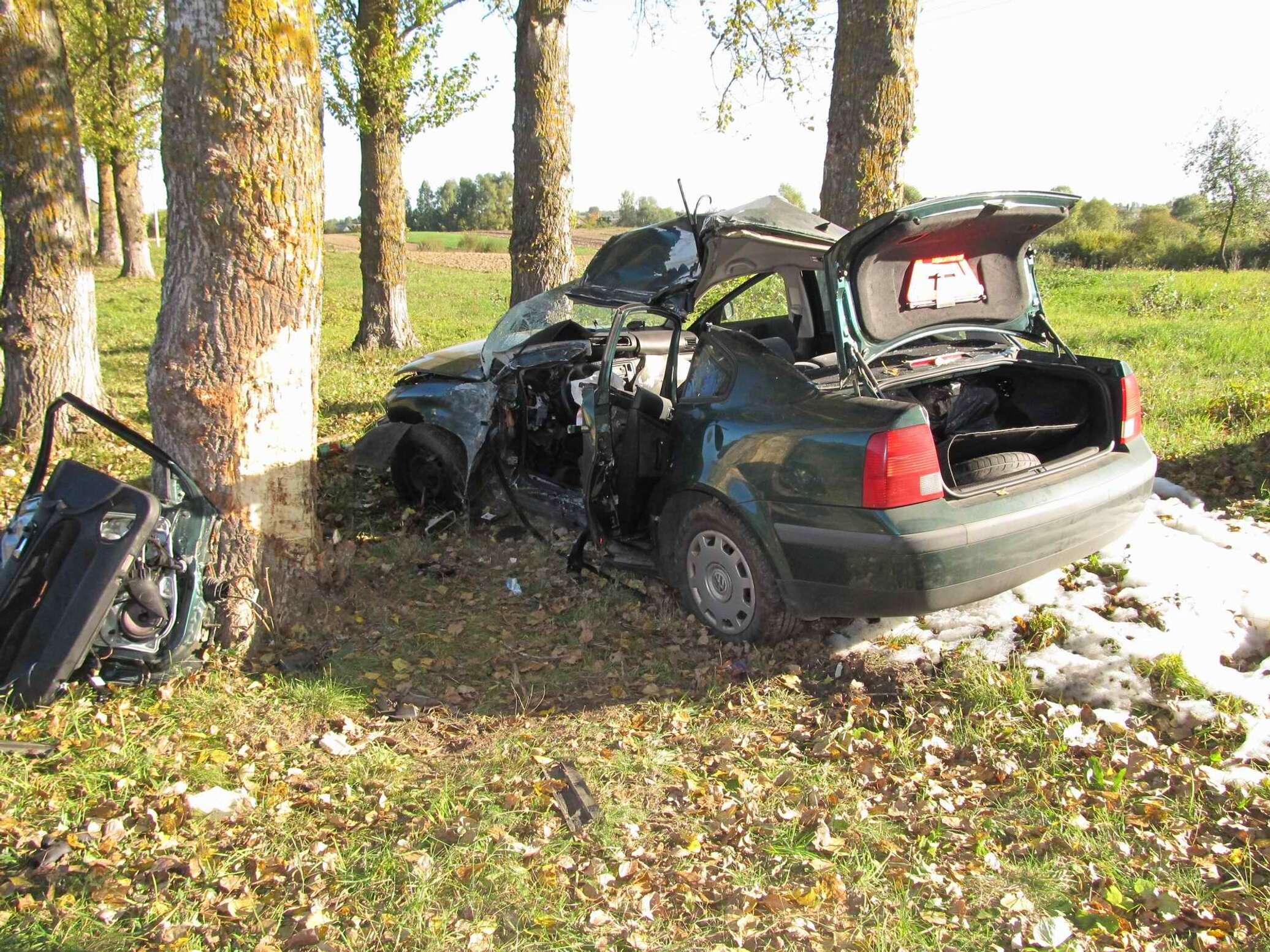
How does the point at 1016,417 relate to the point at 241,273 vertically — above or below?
below

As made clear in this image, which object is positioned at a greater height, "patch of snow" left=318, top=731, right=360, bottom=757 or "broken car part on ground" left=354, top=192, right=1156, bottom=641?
"broken car part on ground" left=354, top=192, right=1156, bottom=641

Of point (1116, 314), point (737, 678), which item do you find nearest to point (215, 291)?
point (737, 678)

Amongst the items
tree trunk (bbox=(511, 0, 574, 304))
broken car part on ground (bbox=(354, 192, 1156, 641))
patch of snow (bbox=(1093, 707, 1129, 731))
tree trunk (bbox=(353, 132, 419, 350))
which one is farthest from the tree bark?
patch of snow (bbox=(1093, 707, 1129, 731))

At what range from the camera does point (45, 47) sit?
23.2ft

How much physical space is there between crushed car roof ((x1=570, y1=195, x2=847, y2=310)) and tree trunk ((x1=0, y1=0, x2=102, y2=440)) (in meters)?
4.38

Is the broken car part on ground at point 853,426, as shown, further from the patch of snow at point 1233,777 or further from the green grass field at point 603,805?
the patch of snow at point 1233,777

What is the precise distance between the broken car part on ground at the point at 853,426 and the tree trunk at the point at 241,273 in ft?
5.35

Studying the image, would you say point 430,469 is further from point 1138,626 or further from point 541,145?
point 541,145

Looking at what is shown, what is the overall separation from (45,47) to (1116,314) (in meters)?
15.9

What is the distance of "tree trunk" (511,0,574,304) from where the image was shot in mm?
9758

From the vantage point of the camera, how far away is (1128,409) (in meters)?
4.36

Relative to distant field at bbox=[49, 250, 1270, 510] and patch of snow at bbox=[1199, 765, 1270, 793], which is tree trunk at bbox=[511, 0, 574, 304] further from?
patch of snow at bbox=[1199, 765, 1270, 793]

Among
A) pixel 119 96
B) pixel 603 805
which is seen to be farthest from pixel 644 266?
pixel 119 96

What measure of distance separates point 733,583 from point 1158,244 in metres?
41.2
